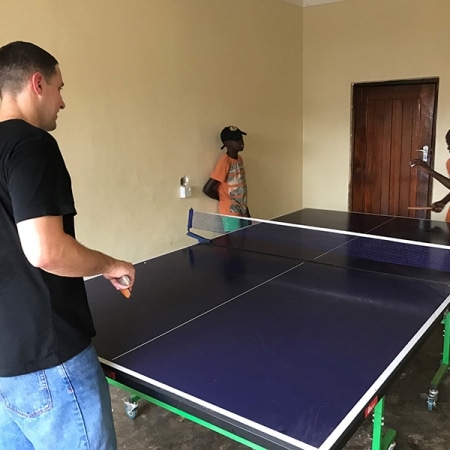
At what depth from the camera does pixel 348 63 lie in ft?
18.3

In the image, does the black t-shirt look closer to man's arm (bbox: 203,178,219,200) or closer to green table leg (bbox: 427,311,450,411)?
green table leg (bbox: 427,311,450,411)

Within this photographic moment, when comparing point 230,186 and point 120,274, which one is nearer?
point 120,274

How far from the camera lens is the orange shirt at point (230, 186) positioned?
461cm

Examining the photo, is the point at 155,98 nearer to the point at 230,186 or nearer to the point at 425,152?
the point at 230,186

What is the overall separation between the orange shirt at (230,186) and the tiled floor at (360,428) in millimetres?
2178

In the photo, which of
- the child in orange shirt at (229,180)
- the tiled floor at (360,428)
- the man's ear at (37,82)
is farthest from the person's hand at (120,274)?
the child in orange shirt at (229,180)

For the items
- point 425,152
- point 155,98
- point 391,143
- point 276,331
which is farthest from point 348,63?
point 276,331

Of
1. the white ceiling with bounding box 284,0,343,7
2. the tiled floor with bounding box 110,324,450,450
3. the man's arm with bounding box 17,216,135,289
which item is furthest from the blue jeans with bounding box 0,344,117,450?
the white ceiling with bounding box 284,0,343,7

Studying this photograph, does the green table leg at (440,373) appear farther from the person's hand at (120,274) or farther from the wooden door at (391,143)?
the wooden door at (391,143)

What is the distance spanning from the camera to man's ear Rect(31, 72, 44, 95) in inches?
52.1

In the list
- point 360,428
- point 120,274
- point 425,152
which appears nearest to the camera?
point 120,274

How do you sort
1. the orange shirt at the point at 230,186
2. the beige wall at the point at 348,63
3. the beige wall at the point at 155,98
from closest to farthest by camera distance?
the beige wall at the point at 155,98 → the orange shirt at the point at 230,186 → the beige wall at the point at 348,63

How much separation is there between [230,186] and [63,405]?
3.45 metres

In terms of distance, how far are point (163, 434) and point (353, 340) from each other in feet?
4.18
